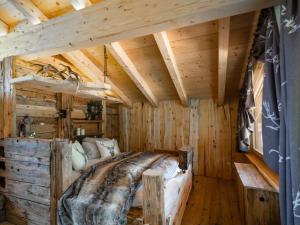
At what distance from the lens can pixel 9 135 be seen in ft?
7.45

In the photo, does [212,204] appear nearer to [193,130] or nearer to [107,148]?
[193,130]

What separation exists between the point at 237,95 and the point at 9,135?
3986 mm

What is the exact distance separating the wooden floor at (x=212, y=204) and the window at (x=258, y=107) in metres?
0.93

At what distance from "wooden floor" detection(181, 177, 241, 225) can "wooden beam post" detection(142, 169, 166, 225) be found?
1.05 meters

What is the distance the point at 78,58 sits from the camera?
9.96 feet

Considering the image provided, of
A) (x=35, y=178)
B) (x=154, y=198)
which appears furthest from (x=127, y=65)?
(x=154, y=198)

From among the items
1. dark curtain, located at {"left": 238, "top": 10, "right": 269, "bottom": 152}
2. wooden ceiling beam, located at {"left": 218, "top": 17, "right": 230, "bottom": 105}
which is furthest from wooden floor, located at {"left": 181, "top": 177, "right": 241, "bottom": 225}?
wooden ceiling beam, located at {"left": 218, "top": 17, "right": 230, "bottom": 105}

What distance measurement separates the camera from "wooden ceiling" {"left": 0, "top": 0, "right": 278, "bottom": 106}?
2189 mm

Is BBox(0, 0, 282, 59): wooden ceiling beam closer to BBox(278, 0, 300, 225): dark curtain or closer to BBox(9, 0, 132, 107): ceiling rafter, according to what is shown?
BBox(9, 0, 132, 107): ceiling rafter

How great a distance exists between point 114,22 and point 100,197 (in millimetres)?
1702

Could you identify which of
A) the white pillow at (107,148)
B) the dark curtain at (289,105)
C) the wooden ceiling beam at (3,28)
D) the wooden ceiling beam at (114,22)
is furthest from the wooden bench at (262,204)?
the wooden ceiling beam at (3,28)

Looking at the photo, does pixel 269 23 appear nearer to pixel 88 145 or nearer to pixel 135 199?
pixel 135 199

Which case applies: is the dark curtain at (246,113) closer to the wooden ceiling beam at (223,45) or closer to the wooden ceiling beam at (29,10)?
the wooden ceiling beam at (223,45)

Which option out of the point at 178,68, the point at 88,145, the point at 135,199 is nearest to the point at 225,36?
the point at 178,68
